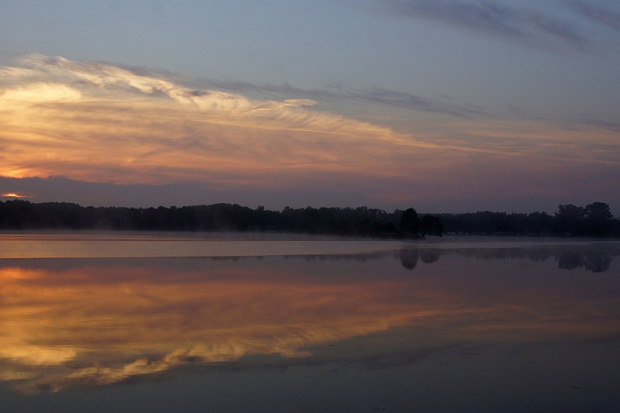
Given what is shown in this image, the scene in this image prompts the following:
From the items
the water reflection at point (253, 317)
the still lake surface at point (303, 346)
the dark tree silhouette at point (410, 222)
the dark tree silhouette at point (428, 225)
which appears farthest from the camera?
the dark tree silhouette at point (428, 225)

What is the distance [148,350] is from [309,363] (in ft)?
7.73

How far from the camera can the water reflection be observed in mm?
8820

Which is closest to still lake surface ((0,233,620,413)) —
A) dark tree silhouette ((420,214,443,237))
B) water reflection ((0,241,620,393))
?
water reflection ((0,241,620,393))

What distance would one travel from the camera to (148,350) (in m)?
9.26

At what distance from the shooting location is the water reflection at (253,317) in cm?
882

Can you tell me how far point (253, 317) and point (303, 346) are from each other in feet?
8.74

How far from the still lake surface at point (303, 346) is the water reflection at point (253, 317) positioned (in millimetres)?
40

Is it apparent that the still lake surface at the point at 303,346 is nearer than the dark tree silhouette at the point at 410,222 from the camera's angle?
Yes

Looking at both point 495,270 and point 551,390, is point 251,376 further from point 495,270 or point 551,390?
point 495,270

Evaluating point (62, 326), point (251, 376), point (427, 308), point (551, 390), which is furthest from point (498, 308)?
point (62, 326)

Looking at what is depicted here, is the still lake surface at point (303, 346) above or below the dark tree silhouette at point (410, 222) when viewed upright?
below

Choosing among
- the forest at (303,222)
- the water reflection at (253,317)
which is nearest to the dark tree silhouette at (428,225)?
the forest at (303,222)

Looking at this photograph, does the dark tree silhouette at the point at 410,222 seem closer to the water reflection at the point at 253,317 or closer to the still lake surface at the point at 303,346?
the water reflection at the point at 253,317

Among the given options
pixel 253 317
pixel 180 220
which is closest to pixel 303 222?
pixel 180 220
